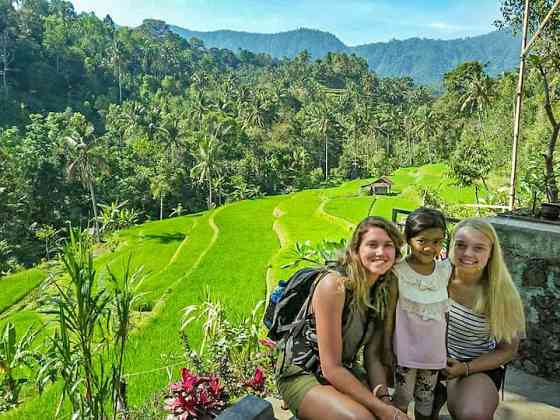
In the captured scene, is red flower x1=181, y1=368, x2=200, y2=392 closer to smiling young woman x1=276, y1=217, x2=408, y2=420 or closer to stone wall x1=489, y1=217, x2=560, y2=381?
smiling young woman x1=276, y1=217, x2=408, y2=420

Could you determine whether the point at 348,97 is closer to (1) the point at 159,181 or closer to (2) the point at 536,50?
(1) the point at 159,181

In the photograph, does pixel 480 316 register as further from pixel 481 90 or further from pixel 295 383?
pixel 481 90

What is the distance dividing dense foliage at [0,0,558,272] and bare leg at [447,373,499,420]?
688 centimetres

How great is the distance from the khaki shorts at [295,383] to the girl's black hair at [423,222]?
2.41ft

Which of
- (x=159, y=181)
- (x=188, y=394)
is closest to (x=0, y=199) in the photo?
(x=159, y=181)

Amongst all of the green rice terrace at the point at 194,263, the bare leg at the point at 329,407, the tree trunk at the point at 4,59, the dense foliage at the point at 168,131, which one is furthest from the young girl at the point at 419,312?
the tree trunk at the point at 4,59

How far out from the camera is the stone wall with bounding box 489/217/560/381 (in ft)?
9.84

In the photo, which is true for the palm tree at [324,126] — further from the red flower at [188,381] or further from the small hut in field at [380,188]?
the red flower at [188,381]

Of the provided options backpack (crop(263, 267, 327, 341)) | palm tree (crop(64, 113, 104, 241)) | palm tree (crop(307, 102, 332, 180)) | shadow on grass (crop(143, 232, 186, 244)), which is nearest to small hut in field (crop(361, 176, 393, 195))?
shadow on grass (crop(143, 232, 186, 244))

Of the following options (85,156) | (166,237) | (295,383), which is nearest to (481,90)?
(166,237)

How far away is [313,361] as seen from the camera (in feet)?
6.97

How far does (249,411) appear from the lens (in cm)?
201

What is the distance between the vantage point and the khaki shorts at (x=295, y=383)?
81.5 inches

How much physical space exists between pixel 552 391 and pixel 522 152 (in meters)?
16.4
